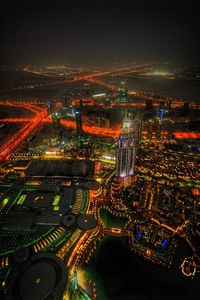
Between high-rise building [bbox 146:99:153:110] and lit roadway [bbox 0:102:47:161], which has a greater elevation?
high-rise building [bbox 146:99:153:110]

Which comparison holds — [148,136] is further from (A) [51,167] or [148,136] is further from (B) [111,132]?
(A) [51,167]

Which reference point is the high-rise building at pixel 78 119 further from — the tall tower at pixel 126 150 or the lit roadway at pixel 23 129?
the tall tower at pixel 126 150

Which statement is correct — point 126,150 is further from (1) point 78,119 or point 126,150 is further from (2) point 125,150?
(1) point 78,119

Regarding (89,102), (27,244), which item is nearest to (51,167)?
(27,244)

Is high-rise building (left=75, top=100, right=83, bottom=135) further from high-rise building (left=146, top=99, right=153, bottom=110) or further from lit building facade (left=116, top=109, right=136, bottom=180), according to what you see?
high-rise building (left=146, top=99, right=153, bottom=110)

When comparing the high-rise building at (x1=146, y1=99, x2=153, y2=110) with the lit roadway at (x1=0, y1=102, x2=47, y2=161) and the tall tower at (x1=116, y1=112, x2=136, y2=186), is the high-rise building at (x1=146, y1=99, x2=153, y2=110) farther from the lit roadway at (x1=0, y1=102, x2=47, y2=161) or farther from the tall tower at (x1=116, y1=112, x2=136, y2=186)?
the tall tower at (x1=116, y1=112, x2=136, y2=186)

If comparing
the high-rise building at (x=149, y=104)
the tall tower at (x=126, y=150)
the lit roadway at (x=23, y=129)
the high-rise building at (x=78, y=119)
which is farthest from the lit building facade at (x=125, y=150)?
the high-rise building at (x=149, y=104)

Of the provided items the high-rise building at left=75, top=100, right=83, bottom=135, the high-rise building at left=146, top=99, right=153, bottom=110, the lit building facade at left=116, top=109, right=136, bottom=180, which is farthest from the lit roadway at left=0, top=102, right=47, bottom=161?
the high-rise building at left=146, top=99, right=153, bottom=110

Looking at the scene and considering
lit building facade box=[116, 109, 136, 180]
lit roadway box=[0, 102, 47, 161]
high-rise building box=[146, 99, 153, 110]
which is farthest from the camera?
high-rise building box=[146, 99, 153, 110]

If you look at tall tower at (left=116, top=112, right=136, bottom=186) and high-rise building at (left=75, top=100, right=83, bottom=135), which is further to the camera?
high-rise building at (left=75, top=100, right=83, bottom=135)

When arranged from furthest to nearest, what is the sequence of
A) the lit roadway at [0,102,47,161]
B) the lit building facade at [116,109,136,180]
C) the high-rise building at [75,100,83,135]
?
the high-rise building at [75,100,83,135] < the lit roadway at [0,102,47,161] < the lit building facade at [116,109,136,180]
